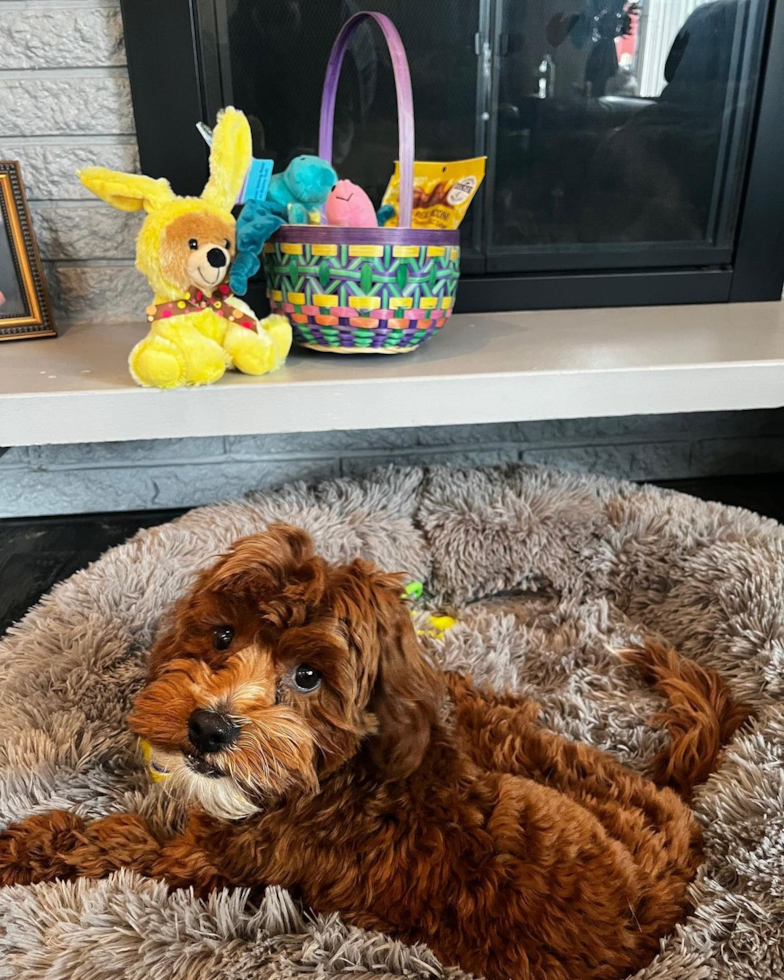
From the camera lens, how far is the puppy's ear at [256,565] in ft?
2.31

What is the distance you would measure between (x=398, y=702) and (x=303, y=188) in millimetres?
767

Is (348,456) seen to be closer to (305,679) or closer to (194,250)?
(194,250)

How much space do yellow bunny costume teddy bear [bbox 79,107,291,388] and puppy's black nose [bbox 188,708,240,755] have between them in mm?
587

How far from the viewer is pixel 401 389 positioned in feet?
3.75

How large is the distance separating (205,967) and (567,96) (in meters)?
1.47

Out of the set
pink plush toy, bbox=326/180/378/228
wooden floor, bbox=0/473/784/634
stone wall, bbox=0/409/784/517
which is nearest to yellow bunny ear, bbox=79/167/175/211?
pink plush toy, bbox=326/180/378/228

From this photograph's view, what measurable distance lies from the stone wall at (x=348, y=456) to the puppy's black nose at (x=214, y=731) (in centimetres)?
105

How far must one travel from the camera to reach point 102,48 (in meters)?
1.33

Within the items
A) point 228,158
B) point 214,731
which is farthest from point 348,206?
point 214,731

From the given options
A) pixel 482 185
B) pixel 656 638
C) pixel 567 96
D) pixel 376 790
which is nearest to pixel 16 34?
pixel 482 185

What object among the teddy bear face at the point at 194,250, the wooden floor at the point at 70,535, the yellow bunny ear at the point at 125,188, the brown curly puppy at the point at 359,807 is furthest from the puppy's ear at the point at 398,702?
the wooden floor at the point at 70,535

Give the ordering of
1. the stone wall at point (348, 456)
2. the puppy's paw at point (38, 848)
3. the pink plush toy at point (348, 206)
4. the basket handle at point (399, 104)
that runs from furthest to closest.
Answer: the stone wall at point (348, 456), the pink plush toy at point (348, 206), the basket handle at point (399, 104), the puppy's paw at point (38, 848)

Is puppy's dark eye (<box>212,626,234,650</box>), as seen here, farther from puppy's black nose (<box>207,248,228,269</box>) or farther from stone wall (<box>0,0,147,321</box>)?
stone wall (<box>0,0,147,321</box>)

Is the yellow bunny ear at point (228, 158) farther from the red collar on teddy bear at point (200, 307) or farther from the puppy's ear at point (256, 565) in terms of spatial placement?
the puppy's ear at point (256, 565)
